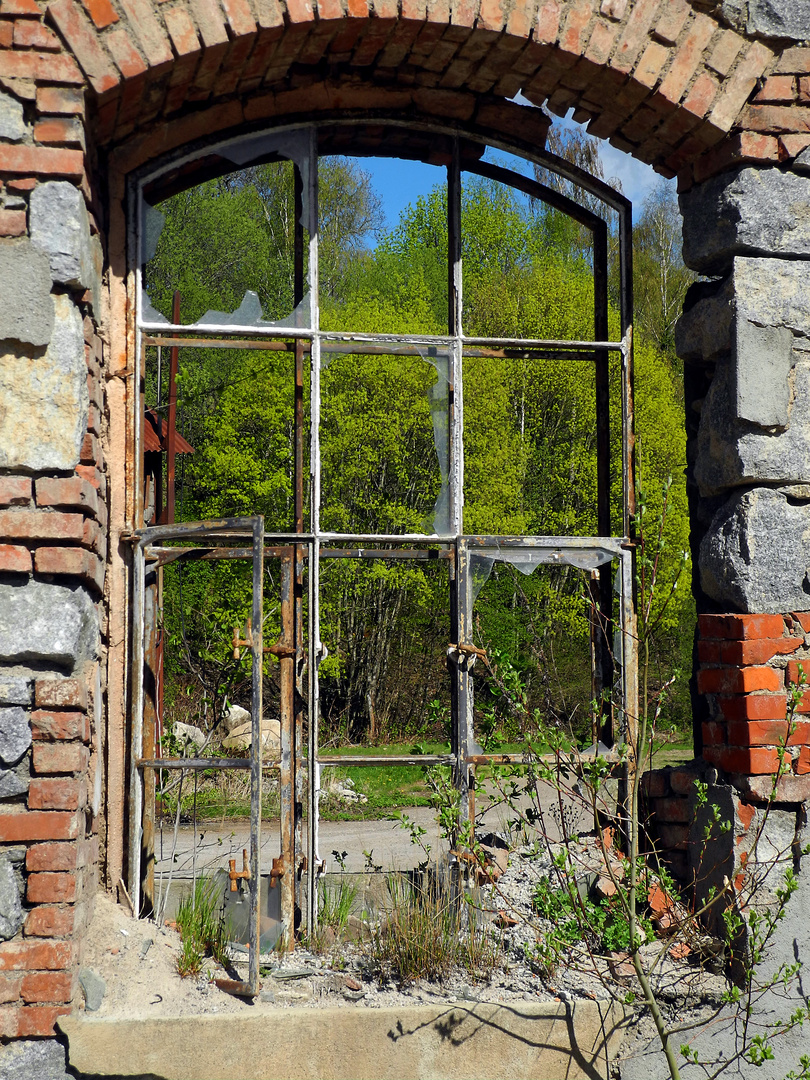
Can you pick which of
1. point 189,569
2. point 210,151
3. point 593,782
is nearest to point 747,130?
point 210,151

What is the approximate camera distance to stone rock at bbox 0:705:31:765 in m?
2.86

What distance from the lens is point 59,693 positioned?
2.91 meters

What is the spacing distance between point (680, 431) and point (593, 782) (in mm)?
14061

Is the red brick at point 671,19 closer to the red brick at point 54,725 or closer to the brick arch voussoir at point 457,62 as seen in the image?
the brick arch voussoir at point 457,62

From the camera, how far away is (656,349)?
60.5 ft

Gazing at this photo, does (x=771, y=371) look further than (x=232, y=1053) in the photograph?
Yes

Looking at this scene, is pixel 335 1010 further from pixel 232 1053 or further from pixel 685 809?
pixel 685 809

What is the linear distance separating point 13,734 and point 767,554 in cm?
257

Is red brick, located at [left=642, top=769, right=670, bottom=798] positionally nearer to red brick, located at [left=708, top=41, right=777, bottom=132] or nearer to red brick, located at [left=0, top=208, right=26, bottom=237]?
red brick, located at [left=708, top=41, right=777, bottom=132]

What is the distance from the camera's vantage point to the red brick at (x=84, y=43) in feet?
9.86

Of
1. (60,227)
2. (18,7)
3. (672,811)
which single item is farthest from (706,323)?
(18,7)

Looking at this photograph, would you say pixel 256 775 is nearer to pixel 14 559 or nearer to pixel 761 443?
pixel 14 559

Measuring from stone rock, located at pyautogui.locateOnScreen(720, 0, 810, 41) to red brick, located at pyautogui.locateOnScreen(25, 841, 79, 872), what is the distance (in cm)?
363

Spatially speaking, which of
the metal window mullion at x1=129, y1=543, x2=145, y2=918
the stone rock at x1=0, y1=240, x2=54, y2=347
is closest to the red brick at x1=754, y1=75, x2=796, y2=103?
the stone rock at x1=0, y1=240, x2=54, y2=347
